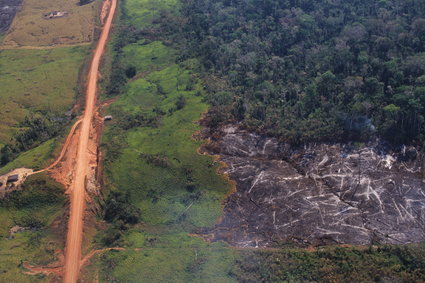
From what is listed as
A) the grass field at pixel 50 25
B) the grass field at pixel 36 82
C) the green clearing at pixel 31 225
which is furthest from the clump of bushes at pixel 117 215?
the grass field at pixel 50 25

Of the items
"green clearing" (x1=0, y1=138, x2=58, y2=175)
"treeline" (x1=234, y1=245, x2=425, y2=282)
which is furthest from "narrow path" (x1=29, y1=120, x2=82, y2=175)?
"treeline" (x1=234, y1=245, x2=425, y2=282)

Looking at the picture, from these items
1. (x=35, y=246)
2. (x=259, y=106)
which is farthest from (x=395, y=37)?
(x=35, y=246)

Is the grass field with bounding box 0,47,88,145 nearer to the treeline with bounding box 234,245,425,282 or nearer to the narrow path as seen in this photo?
the narrow path

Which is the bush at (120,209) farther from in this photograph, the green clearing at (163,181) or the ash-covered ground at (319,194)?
the ash-covered ground at (319,194)

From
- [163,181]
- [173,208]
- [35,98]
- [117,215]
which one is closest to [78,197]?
[117,215]

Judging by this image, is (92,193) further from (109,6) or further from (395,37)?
(109,6)

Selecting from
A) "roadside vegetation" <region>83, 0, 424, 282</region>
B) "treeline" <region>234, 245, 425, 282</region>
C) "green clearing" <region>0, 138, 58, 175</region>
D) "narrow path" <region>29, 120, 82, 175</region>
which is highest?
"green clearing" <region>0, 138, 58, 175</region>

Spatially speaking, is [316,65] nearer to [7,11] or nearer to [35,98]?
[35,98]
